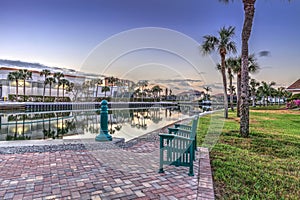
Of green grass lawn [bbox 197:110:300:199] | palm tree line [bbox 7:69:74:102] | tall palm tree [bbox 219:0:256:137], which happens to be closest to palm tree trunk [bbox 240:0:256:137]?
tall palm tree [bbox 219:0:256:137]

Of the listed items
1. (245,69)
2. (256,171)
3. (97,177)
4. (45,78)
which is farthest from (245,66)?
(45,78)

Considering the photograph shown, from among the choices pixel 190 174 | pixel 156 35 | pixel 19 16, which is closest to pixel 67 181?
pixel 190 174

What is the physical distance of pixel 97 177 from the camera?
138 inches

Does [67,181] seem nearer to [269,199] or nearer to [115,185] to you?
[115,185]

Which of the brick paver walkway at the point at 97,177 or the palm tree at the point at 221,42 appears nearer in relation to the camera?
the brick paver walkway at the point at 97,177

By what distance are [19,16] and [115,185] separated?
13.7m

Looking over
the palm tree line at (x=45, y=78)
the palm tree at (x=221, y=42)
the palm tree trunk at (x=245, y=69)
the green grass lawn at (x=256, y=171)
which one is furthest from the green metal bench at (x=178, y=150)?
the palm tree line at (x=45, y=78)

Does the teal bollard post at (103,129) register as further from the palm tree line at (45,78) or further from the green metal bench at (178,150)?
the palm tree line at (45,78)

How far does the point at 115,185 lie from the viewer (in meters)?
3.19

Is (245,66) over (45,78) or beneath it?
beneath

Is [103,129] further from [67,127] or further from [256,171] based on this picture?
[67,127]

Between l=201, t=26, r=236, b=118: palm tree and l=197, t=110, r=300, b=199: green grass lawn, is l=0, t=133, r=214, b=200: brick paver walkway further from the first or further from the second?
l=201, t=26, r=236, b=118: palm tree

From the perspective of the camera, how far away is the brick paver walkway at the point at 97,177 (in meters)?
2.91

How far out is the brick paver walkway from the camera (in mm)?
2906
